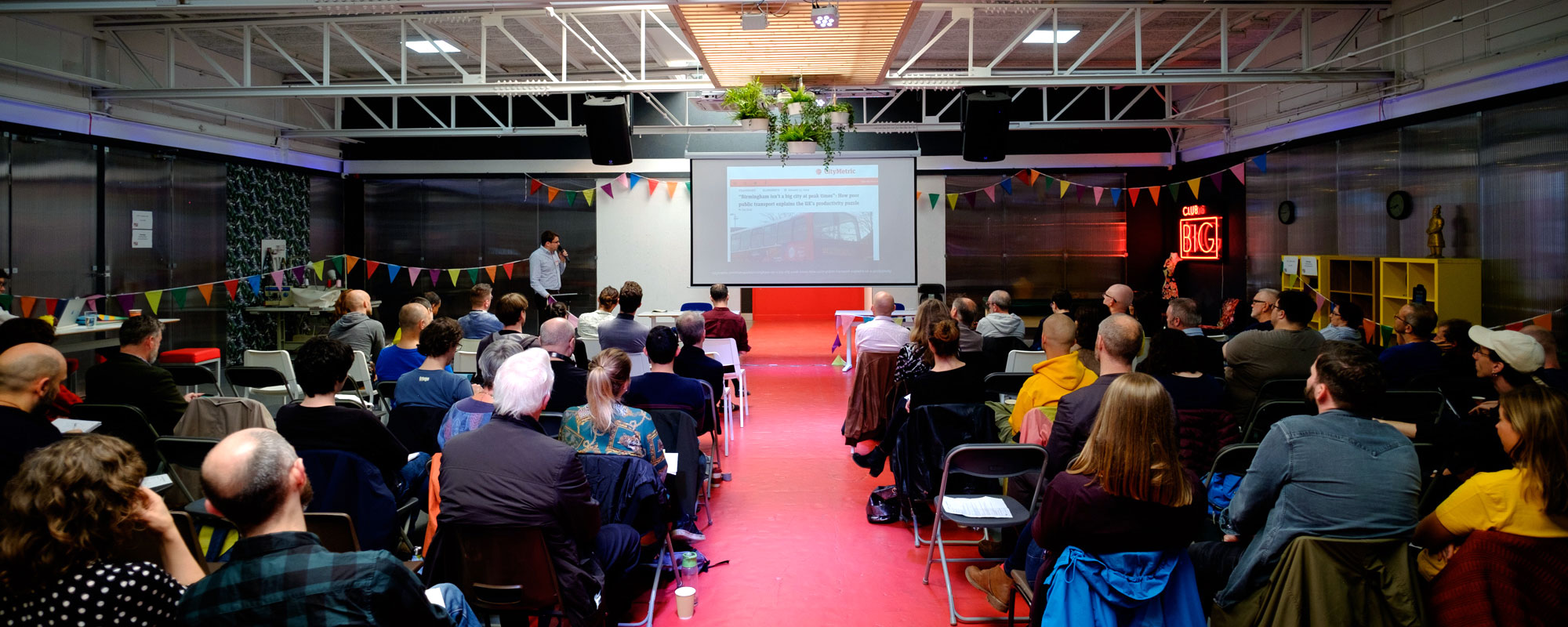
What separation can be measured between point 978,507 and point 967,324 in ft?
10.7

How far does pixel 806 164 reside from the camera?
11.4 metres

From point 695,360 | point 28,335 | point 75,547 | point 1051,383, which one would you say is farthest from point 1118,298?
point 28,335

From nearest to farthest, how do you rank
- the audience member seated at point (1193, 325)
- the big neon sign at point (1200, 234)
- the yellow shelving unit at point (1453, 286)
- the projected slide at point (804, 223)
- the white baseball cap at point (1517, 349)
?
1. the white baseball cap at point (1517, 349)
2. the audience member seated at point (1193, 325)
3. the yellow shelving unit at point (1453, 286)
4. the projected slide at point (804, 223)
5. the big neon sign at point (1200, 234)

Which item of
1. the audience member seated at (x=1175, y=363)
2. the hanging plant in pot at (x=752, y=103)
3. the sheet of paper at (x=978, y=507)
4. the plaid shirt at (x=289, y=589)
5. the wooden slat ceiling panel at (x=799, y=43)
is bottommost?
the sheet of paper at (x=978, y=507)

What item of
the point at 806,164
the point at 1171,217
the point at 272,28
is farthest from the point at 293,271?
the point at 1171,217

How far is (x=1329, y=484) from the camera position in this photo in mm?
2375

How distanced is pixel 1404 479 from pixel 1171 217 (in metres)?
12.1

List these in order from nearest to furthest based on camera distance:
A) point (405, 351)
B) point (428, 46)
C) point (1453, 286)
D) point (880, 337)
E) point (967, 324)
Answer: point (405, 351) < point (880, 337) < point (967, 324) < point (1453, 286) < point (428, 46)

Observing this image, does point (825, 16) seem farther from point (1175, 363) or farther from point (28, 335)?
point (28, 335)

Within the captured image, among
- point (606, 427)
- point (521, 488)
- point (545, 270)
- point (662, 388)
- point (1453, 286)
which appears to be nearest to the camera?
point (521, 488)

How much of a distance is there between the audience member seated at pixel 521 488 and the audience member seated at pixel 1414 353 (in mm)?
4398

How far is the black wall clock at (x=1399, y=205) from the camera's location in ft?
27.6

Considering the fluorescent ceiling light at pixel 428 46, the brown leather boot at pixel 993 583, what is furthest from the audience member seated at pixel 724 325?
the fluorescent ceiling light at pixel 428 46

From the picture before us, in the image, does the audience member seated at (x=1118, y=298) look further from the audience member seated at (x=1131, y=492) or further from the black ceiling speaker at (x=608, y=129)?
the black ceiling speaker at (x=608, y=129)
